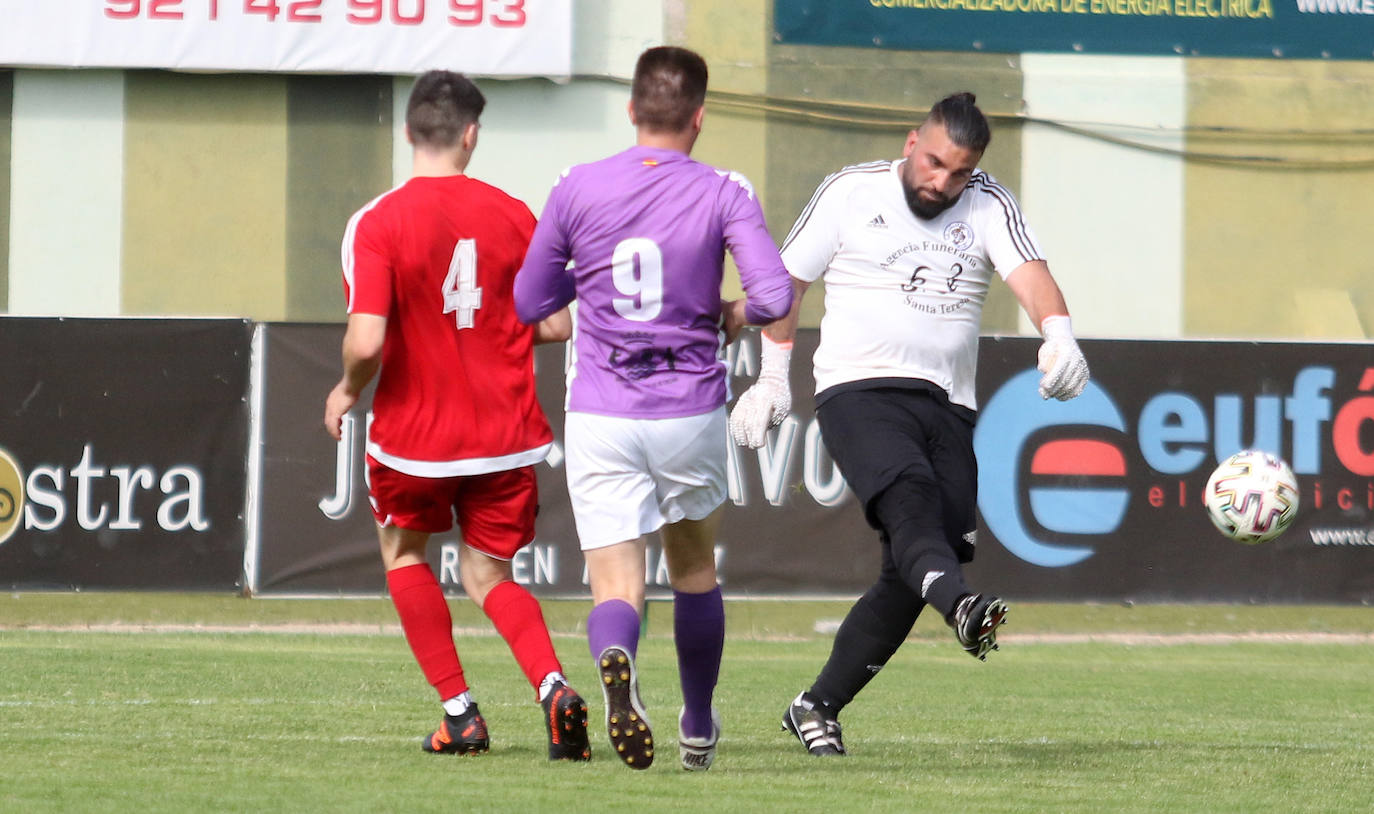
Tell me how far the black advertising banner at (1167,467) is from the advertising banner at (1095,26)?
2854mm

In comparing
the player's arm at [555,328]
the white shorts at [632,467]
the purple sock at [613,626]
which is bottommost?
the purple sock at [613,626]

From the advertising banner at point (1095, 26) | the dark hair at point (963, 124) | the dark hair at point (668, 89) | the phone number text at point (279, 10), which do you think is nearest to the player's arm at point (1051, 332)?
the dark hair at point (963, 124)

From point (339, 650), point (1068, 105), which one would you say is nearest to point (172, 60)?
point (339, 650)

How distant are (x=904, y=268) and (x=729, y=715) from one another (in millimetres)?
2074

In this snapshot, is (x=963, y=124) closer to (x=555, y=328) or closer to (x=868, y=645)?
(x=555, y=328)

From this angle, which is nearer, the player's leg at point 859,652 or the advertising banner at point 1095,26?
the player's leg at point 859,652

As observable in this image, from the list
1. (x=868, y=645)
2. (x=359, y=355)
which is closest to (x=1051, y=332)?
(x=868, y=645)

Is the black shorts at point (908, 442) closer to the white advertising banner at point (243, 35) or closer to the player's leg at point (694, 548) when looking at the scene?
the player's leg at point (694, 548)

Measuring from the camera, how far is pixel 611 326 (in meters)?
5.11

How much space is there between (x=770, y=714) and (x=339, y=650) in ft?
11.5

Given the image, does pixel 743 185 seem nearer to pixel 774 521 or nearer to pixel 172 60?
pixel 774 521

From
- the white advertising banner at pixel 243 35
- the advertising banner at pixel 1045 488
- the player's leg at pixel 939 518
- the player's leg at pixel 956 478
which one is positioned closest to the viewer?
the player's leg at pixel 939 518

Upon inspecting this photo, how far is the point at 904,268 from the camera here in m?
5.86

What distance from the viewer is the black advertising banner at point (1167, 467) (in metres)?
11.9
